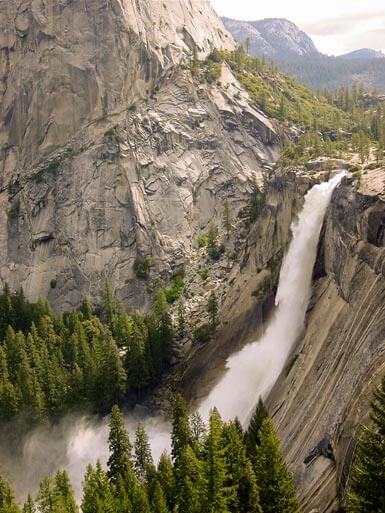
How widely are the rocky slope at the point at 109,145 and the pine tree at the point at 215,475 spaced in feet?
200

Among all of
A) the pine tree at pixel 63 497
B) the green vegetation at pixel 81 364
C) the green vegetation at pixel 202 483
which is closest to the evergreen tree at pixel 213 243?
the green vegetation at pixel 81 364

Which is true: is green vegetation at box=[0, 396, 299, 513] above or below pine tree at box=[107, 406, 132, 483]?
above

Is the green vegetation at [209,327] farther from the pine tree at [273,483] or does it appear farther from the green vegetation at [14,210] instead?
the green vegetation at [14,210]

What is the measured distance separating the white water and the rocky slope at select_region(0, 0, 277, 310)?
31.1 m

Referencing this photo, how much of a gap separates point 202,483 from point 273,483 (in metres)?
4.24

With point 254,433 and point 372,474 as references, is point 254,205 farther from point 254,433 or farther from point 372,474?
point 372,474

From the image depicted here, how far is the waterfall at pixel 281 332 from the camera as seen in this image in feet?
196

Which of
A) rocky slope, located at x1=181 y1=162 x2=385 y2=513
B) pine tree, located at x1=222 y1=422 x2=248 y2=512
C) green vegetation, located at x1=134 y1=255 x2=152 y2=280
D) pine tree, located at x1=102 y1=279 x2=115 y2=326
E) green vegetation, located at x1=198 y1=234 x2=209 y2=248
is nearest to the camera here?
pine tree, located at x1=222 y1=422 x2=248 y2=512

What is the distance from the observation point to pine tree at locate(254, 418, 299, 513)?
33.6m

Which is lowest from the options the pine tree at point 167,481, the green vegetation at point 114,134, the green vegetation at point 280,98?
the pine tree at point 167,481

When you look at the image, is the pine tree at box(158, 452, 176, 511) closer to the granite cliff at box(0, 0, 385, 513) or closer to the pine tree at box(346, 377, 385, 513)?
the pine tree at box(346, 377, 385, 513)

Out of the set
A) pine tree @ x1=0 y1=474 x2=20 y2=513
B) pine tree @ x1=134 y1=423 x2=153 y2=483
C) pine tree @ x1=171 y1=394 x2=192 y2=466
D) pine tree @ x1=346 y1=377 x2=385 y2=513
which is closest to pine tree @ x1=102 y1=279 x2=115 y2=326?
pine tree @ x1=134 y1=423 x2=153 y2=483

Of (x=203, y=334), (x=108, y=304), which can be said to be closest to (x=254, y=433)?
(x=203, y=334)

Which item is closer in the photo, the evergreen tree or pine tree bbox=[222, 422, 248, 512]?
pine tree bbox=[222, 422, 248, 512]
